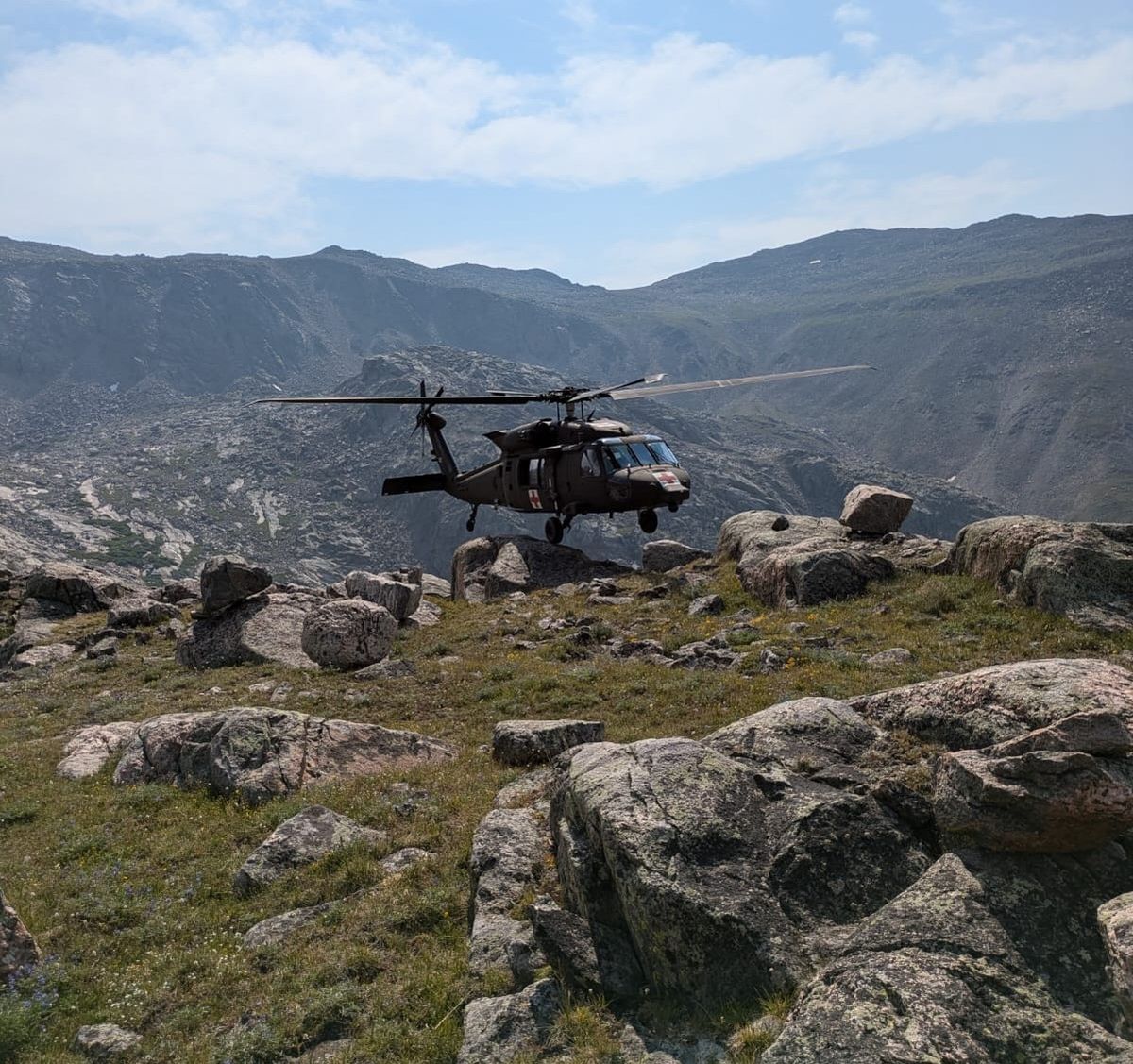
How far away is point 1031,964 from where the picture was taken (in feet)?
20.7

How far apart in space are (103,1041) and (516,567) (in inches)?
981

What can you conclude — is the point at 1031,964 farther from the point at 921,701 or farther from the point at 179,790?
the point at 179,790

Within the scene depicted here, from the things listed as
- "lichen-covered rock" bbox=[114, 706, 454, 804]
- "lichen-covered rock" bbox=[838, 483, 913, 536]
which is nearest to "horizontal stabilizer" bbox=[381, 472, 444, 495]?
"lichen-covered rock" bbox=[838, 483, 913, 536]

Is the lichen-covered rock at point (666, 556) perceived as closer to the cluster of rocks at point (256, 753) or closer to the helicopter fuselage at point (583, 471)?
the helicopter fuselage at point (583, 471)

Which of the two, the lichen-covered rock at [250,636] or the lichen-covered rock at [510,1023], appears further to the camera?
the lichen-covered rock at [250,636]

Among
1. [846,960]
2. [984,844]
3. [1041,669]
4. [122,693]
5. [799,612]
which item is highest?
[1041,669]

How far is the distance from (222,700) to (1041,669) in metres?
17.1

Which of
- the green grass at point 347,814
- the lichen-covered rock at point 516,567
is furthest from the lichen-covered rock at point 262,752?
the lichen-covered rock at point 516,567

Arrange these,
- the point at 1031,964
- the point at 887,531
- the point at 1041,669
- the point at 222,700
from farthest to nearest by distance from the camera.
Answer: the point at 887,531, the point at 222,700, the point at 1041,669, the point at 1031,964

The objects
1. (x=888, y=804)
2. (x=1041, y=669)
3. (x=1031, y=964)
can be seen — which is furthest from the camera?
(x=1041, y=669)

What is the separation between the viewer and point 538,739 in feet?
44.6

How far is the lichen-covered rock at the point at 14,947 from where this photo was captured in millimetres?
9102

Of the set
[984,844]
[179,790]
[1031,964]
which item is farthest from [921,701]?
[179,790]

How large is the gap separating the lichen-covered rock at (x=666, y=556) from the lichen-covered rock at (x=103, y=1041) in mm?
25168
